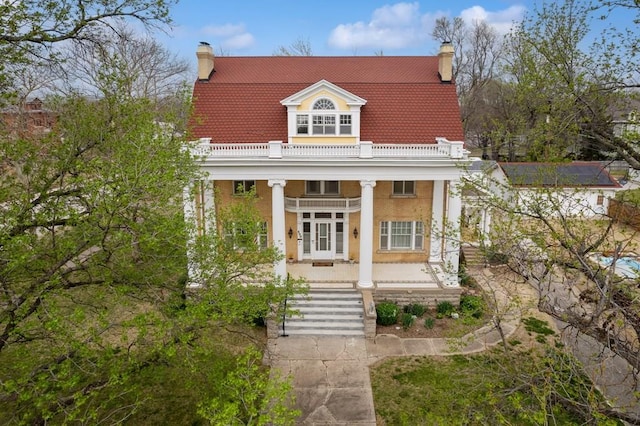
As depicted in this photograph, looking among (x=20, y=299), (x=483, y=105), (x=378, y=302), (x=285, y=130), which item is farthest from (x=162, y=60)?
(x=483, y=105)

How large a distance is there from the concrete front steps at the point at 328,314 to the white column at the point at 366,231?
31.9 inches

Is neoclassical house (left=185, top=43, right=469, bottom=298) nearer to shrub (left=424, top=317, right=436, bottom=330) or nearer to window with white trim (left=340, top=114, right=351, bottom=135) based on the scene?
window with white trim (left=340, top=114, right=351, bottom=135)

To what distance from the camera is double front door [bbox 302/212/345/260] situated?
2181 cm

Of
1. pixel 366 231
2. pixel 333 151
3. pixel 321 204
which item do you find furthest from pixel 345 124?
pixel 366 231

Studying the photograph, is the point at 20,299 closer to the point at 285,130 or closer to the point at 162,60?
the point at 285,130

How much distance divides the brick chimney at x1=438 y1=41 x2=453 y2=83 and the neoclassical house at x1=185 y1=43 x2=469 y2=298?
52mm

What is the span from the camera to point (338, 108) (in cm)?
2006

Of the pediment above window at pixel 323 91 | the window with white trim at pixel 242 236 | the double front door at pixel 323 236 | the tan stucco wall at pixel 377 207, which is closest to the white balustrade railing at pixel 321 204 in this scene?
the tan stucco wall at pixel 377 207

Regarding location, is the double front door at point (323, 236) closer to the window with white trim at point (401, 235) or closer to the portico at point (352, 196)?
the portico at point (352, 196)

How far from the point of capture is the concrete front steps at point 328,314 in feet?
56.7

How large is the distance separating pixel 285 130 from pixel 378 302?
9188 millimetres

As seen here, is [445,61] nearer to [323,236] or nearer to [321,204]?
[321,204]

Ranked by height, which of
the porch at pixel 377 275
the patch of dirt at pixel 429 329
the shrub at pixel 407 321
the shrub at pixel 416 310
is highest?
the porch at pixel 377 275

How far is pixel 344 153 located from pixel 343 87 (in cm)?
519
